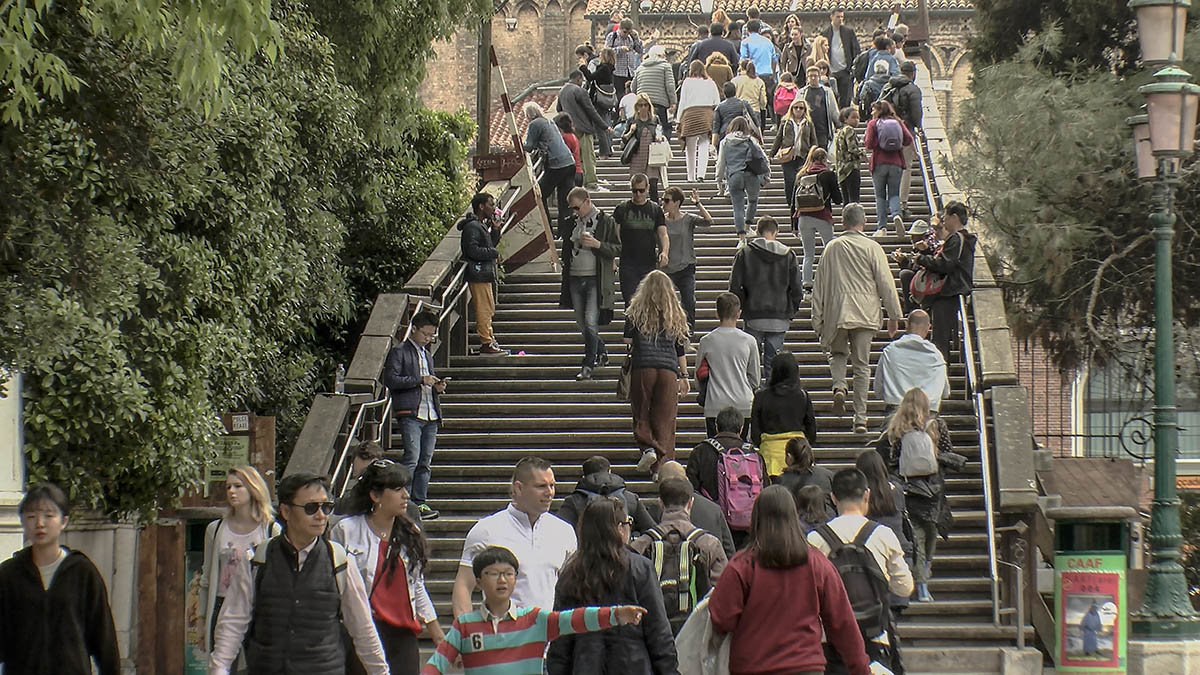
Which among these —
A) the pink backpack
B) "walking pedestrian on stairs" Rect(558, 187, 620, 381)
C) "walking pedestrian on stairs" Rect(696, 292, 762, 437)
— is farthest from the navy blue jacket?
the pink backpack

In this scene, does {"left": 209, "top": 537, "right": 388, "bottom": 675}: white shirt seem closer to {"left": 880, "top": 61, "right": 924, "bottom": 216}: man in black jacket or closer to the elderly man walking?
the elderly man walking

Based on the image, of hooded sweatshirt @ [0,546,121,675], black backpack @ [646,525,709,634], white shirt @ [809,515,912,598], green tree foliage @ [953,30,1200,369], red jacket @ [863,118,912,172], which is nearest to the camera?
hooded sweatshirt @ [0,546,121,675]

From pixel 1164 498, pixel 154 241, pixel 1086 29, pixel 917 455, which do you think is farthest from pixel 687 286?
pixel 1086 29

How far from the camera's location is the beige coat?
16047mm

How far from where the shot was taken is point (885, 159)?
2127cm

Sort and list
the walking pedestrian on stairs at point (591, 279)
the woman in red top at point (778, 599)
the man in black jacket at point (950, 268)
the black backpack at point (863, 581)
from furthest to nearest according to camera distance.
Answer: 1. the walking pedestrian on stairs at point (591, 279)
2. the man in black jacket at point (950, 268)
3. the black backpack at point (863, 581)
4. the woman in red top at point (778, 599)

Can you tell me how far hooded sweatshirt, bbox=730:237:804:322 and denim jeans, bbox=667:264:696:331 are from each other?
168 cm

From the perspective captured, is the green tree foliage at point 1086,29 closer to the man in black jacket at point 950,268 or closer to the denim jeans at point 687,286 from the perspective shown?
the man in black jacket at point 950,268

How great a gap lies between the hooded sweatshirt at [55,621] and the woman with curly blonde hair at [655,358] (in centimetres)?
660

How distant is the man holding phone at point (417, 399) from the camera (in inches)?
596

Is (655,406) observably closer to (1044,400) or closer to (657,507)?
(657,507)

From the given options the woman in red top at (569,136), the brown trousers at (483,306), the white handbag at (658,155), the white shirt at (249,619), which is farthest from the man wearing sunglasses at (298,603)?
the white handbag at (658,155)

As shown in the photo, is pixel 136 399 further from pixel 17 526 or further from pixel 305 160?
pixel 305 160

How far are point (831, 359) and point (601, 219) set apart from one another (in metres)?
2.51
